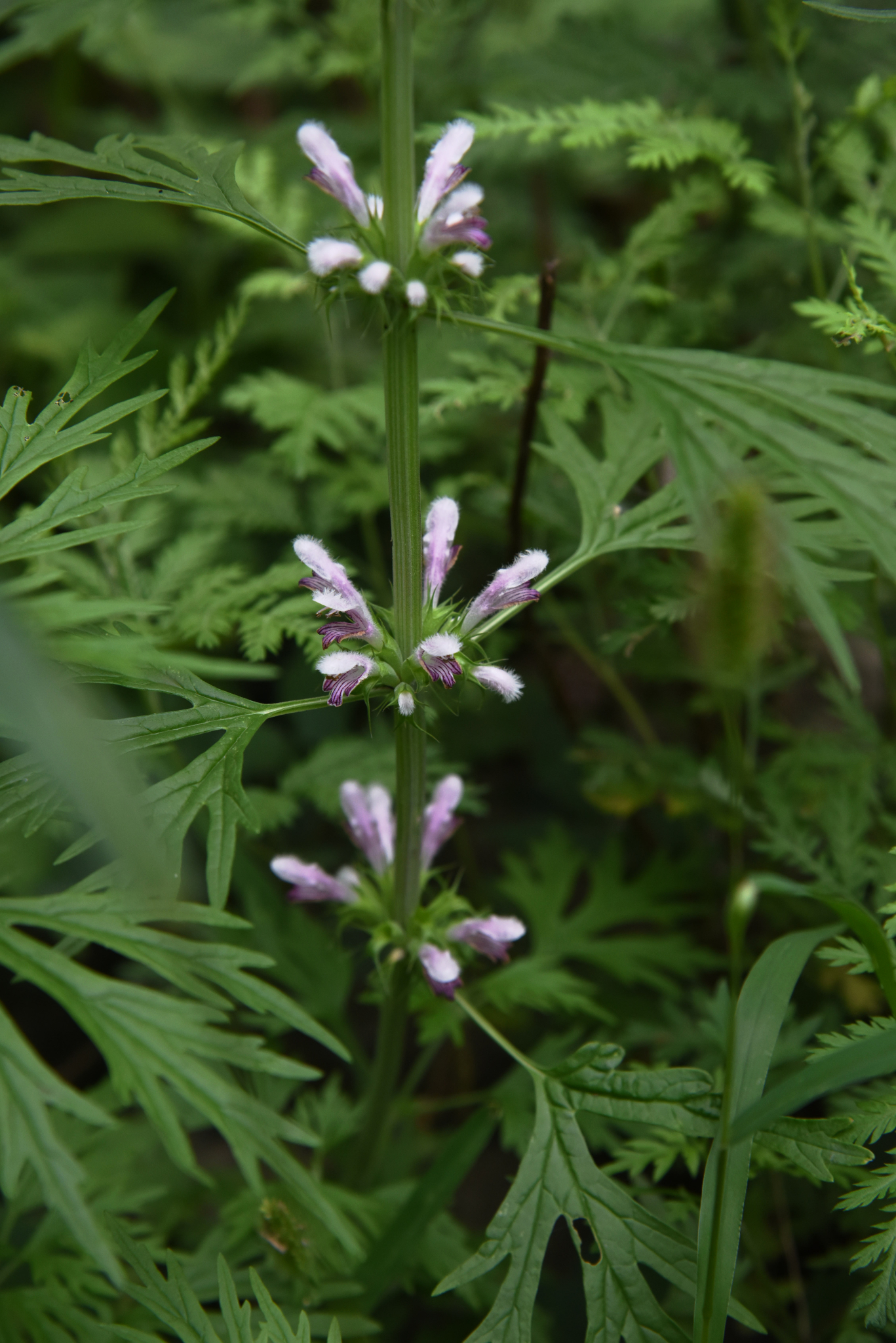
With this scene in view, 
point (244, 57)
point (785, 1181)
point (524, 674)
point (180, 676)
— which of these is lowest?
point (785, 1181)

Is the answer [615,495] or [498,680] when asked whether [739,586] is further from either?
[615,495]

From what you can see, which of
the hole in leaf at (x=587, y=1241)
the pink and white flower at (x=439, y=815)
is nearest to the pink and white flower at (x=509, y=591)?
the pink and white flower at (x=439, y=815)

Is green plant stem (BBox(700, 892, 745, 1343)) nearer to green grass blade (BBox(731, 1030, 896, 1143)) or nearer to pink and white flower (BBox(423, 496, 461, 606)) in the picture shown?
green grass blade (BBox(731, 1030, 896, 1143))

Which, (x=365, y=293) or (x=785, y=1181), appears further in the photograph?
(x=785, y=1181)

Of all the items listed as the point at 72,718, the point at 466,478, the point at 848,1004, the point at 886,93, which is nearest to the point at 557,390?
the point at 466,478

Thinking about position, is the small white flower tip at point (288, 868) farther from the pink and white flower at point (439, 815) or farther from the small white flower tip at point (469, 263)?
the small white flower tip at point (469, 263)

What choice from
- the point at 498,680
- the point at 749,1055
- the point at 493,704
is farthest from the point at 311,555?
the point at 493,704

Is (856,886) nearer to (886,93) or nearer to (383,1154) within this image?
(383,1154)
